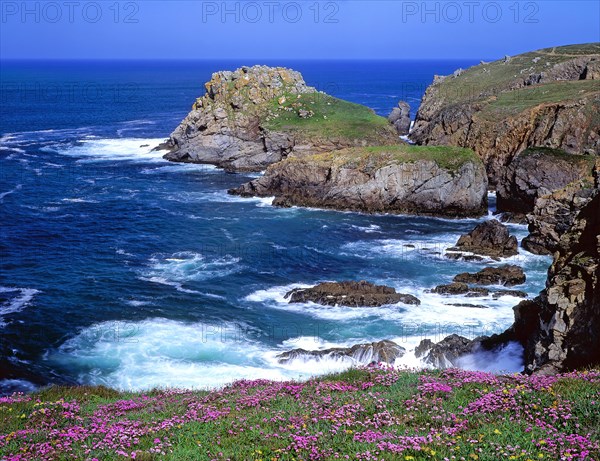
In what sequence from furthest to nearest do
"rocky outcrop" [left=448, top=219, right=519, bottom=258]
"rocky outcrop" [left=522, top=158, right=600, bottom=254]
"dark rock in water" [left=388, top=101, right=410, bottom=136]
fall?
"dark rock in water" [left=388, top=101, right=410, bottom=136]
"rocky outcrop" [left=448, top=219, right=519, bottom=258]
"rocky outcrop" [left=522, top=158, right=600, bottom=254]

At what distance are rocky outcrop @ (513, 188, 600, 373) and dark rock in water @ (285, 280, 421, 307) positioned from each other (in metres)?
17.3

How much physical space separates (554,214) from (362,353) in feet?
88.0

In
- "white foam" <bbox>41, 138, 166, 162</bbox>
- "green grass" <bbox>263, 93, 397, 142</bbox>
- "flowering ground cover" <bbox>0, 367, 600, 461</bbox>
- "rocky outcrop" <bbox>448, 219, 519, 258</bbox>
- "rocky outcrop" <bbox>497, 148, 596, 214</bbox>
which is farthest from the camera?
"white foam" <bbox>41, 138, 166, 162</bbox>

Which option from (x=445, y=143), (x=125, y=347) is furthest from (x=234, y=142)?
(x=125, y=347)

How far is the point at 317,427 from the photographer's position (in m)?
15.5

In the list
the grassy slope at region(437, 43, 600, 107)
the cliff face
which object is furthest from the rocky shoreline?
the grassy slope at region(437, 43, 600, 107)

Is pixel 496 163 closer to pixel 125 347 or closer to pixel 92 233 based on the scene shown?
pixel 92 233

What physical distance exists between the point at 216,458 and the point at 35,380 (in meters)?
24.2

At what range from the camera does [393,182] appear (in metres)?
72.9

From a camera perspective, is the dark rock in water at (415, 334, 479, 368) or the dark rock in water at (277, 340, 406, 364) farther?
the dark rock in water at (277, 340, 406, 364)

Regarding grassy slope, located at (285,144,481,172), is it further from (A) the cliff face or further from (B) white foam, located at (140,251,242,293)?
(B) white foam, located at (140,251,242,293)

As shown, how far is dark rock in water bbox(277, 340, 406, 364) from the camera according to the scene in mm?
35031

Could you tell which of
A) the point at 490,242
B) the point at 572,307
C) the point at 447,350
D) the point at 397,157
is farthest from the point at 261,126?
the point at 572,307

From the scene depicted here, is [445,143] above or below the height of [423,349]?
above
